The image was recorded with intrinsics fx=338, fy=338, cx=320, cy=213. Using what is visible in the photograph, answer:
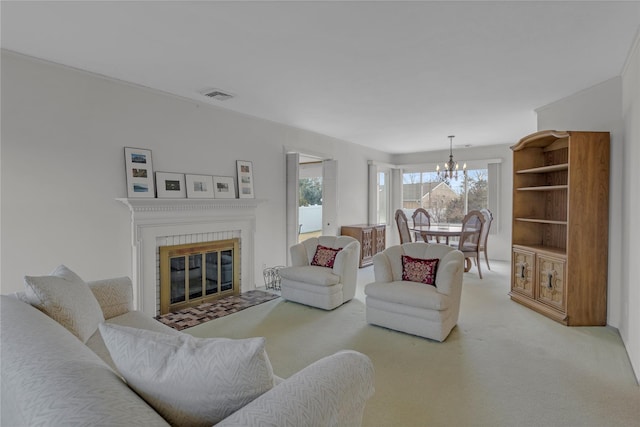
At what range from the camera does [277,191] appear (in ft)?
17.1

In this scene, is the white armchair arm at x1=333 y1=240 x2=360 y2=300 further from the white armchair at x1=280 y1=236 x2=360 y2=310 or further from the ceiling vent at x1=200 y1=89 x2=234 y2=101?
the ceiling vent at x1=200 y1=89 x2=234 y2=101

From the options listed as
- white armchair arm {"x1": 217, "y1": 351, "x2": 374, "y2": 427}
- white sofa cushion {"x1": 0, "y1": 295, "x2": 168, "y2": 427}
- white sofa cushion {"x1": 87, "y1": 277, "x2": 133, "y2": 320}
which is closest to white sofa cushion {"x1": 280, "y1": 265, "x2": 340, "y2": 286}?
white sofa cushion {"x1": 87, "y1": 277, "x2": 133, "y2": 320}

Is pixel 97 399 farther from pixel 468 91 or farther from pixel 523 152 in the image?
pixel 523 152

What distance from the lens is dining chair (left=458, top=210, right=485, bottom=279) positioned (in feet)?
18.3

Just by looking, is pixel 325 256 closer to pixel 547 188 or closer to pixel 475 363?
pixel 475 363

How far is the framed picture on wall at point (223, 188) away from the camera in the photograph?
170 inches

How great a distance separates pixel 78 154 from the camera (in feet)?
10.3

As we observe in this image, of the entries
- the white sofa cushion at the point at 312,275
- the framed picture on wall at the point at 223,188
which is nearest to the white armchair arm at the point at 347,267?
Result: the white sofa cushion at the point at 312,275

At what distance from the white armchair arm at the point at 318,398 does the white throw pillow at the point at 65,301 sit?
1440 millimetres

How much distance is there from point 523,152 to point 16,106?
543 cm

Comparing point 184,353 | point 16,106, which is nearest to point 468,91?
point 184,353

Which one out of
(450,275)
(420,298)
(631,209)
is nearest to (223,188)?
(420,298)

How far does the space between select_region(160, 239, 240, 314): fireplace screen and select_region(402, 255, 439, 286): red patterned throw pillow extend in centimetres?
230

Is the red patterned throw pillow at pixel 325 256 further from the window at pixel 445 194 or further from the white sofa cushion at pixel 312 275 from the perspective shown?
the window at pixel 445 194
